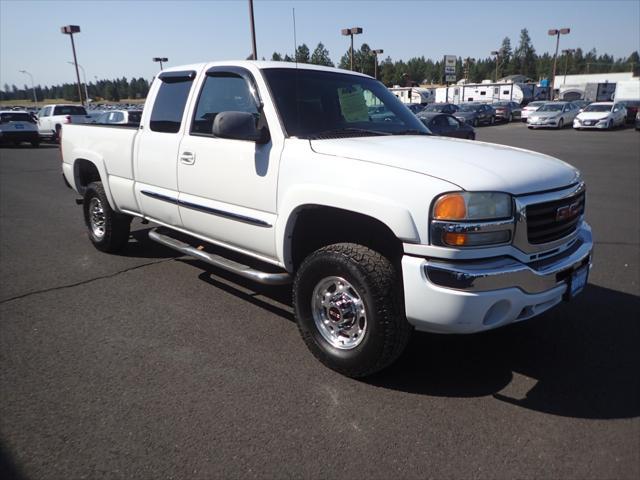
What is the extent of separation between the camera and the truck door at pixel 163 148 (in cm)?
440

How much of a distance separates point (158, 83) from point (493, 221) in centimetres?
365

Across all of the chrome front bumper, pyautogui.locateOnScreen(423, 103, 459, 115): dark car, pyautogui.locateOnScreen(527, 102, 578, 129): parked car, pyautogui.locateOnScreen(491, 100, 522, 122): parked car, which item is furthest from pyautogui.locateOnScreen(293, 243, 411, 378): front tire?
pyautogui.locateOnScreen(491, 100, 522, 122): parked car

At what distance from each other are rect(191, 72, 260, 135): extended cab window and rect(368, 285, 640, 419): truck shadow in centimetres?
234

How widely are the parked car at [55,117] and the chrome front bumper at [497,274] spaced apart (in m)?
24.7

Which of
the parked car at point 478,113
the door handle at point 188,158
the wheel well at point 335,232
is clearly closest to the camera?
the wheel well at point 335,232

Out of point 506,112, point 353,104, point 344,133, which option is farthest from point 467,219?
point 506,112

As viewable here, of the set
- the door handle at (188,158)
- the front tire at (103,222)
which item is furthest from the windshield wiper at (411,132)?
the front tire at (103,222)

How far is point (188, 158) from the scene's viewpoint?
418 centimetres

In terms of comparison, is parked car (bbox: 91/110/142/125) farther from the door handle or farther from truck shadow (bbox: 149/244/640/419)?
truck shadow (bbox: 149/244/640/419)

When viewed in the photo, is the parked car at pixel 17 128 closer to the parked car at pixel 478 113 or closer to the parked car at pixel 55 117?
the parked car at pixel 55 117

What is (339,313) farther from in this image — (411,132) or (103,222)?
(103,222)

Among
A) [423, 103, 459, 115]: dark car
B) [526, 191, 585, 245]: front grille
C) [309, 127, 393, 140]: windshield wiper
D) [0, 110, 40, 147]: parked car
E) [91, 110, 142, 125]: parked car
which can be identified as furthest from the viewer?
[423, 103, 459, 115]: dark car

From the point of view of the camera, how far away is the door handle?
4125mm

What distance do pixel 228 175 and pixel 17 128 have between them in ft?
74.4
